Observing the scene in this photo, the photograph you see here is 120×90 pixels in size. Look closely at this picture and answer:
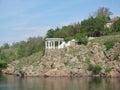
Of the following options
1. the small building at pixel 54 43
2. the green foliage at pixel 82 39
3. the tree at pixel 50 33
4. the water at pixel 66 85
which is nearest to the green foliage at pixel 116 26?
the green foliage at pixel 82 39

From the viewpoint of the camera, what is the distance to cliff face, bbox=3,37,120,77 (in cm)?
10850

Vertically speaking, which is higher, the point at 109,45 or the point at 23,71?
the point at 109,45

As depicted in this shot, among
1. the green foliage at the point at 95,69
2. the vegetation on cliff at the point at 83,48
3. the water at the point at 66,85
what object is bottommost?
the water at the point at 66,85

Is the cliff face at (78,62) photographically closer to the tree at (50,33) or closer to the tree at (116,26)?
the tree at (116,26)

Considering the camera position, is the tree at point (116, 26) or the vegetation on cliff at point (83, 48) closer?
the vegetation on cliff at point (83, 48)

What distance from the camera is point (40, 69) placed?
383 ft

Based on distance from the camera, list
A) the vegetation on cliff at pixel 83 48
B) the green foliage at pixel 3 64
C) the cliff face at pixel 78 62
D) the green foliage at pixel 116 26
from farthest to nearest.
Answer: the green foliage at pixel 3 64 → the green foliage at pixel 116 26 → the vegetation on cliff at pixel 83 48 → the cliff face at pixel 78 62

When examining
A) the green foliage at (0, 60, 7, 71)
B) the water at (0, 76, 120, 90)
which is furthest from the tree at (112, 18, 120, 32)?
the water at (0, 76, 120, 90)

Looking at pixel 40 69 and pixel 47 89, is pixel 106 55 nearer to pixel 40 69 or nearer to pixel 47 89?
pixel 40 69

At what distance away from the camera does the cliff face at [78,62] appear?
108 meters

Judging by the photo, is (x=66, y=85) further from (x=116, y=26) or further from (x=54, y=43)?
(x=116, y=26)

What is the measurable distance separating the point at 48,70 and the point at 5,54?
59.8 metres

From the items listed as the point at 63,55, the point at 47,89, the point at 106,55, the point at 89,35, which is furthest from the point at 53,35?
the point at 47,89

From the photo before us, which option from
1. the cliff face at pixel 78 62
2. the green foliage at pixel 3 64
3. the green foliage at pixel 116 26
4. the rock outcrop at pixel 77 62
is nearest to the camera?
the cliff face at pixel 78 62
